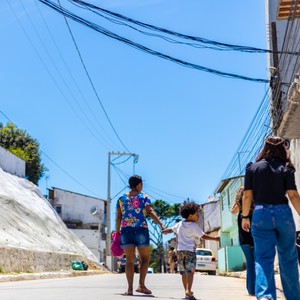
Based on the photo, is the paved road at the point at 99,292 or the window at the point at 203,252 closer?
the paved road at the point at 99,292

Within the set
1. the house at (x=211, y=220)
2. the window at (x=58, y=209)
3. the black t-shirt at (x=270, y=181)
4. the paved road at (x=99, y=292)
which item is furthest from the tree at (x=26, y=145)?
the black t-shirt at (x=270, y=181)

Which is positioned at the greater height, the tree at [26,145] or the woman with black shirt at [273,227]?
the tree at [26,145]

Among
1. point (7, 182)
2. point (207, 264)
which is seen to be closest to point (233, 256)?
point (207, 264)

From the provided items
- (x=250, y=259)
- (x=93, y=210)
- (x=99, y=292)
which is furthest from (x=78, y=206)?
(x=250, y=259)

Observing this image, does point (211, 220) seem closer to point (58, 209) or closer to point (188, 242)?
point (58, 209)

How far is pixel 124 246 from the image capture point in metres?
8.49

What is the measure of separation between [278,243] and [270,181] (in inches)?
25.1

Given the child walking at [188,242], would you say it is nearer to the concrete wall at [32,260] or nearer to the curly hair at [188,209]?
the curly hair at [188,209]

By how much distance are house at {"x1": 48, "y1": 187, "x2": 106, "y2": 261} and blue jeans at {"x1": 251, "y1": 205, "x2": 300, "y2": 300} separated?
55376 mm

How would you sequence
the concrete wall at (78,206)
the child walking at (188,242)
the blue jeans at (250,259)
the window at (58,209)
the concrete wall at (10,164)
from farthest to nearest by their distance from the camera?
the concrete wall at (78,206), the window at (58,209), the concrete wall at (10,164), the blue jeans at (250,259), the child walking at (188,242)

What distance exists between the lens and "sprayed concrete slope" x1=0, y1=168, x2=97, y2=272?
2356cm

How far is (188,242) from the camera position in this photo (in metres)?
8.30

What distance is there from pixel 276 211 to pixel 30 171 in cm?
5254

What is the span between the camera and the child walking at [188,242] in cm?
823
